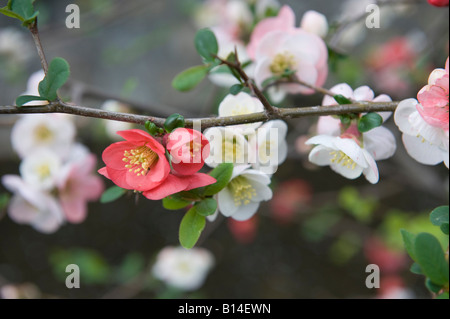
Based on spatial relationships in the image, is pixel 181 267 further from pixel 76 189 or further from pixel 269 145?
pixel 269 145

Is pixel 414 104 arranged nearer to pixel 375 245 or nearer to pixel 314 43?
pixel 314 43

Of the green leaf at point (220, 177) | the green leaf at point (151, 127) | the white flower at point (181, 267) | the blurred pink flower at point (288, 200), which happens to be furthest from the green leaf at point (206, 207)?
the blurred pink flower at point (288, 200)

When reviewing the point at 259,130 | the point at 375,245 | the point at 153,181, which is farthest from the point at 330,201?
the point at 153,181

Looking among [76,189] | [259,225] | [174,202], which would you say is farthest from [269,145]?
[259,225]

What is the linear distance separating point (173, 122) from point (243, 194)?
0.18 m

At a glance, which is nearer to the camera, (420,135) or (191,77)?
(420,135)

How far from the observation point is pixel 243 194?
582 millimetres

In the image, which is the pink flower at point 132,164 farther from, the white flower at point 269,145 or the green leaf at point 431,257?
the green leaf at point 431,257

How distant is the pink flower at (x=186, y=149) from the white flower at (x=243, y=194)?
9cm

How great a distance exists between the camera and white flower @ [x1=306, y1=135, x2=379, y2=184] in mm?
490

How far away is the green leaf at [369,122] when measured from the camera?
1.65ft

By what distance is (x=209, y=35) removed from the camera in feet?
1.99

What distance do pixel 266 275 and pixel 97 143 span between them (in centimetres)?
95

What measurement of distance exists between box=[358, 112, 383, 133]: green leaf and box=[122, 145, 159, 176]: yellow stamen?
26 centimetres
